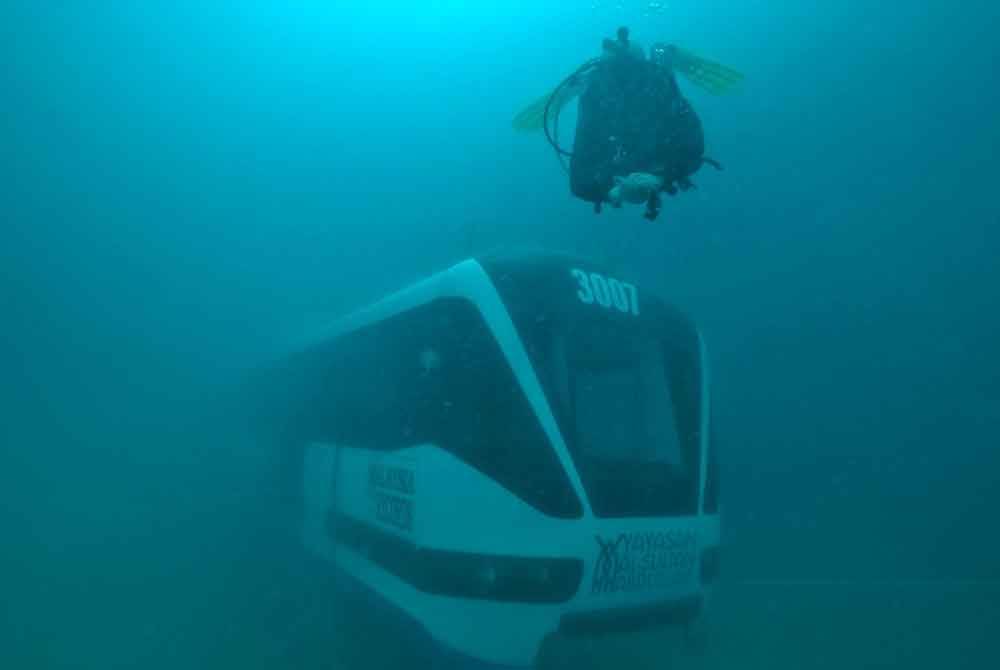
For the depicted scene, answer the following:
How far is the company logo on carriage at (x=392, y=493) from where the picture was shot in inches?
148

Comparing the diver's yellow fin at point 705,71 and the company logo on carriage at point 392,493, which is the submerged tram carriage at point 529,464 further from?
the diver's yellow fin at point 705,71

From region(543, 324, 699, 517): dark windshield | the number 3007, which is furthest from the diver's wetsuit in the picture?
region(543, 324, 699, 517): dark windshield

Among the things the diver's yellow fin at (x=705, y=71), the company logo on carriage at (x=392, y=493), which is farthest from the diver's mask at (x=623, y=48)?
the company logo on carriage at (x=392, y=493)

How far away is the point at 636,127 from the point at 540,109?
79 cm

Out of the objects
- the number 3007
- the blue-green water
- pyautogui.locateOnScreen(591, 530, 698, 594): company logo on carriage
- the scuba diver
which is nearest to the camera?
the scuba diver

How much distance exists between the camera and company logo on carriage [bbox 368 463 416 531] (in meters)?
3.77

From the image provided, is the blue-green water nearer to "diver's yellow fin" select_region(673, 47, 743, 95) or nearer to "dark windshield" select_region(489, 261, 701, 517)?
"dark windshield" select_region(489, 261, 701, 517)

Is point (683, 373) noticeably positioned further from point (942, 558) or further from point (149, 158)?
point (149, 158)

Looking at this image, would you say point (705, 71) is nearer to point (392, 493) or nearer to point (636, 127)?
point (636, 127)

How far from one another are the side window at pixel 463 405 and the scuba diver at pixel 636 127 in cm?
93

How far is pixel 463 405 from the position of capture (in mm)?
3547

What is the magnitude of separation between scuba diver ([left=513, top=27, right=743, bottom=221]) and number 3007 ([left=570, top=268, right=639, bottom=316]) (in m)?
0.46

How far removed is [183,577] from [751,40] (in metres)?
10.3

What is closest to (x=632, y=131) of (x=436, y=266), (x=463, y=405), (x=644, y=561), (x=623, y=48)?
(x=623, y=48)
